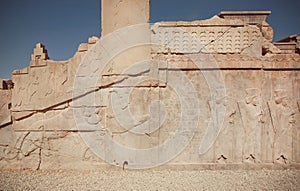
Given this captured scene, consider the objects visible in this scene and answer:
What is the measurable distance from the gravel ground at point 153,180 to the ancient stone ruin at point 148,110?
362mm

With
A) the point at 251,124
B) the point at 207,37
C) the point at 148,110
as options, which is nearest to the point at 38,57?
the point at 148,110

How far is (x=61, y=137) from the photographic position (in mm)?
6621

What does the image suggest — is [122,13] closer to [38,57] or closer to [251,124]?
[38,57]

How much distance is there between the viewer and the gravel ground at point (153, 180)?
16.8 feet

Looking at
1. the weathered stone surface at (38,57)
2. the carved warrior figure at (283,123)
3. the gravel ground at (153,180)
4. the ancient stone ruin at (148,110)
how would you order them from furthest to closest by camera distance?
1. the weathered stone surface at (38,57)
2. the carved warrior figure at (283,123)
3. the ancient stone ruin at (148,110)
4. the gravel ground at (153,180)

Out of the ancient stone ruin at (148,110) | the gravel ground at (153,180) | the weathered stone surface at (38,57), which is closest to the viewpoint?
the gravel ground at (153,180)

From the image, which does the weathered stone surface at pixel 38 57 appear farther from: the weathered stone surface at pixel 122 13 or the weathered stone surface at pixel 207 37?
the weathered stone surface at pixel 207 37

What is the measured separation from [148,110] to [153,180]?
5.47 feet

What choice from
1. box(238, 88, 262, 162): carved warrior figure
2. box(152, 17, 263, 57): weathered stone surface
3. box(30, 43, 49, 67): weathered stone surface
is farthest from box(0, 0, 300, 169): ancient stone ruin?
box(30, 43, 49, 67): weathered stone surface

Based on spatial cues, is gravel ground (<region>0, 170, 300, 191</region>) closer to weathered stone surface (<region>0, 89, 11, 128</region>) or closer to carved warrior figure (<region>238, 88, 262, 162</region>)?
carved warrior figure (<region>238, 88, 262, 162</region>)

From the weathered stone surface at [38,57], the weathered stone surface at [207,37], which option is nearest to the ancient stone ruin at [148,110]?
the weathered stone surface at [207,37]

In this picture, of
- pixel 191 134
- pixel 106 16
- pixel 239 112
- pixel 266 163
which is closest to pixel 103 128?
pixel 191 134

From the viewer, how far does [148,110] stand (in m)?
6.56

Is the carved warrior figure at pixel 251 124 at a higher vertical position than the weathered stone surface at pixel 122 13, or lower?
lower
